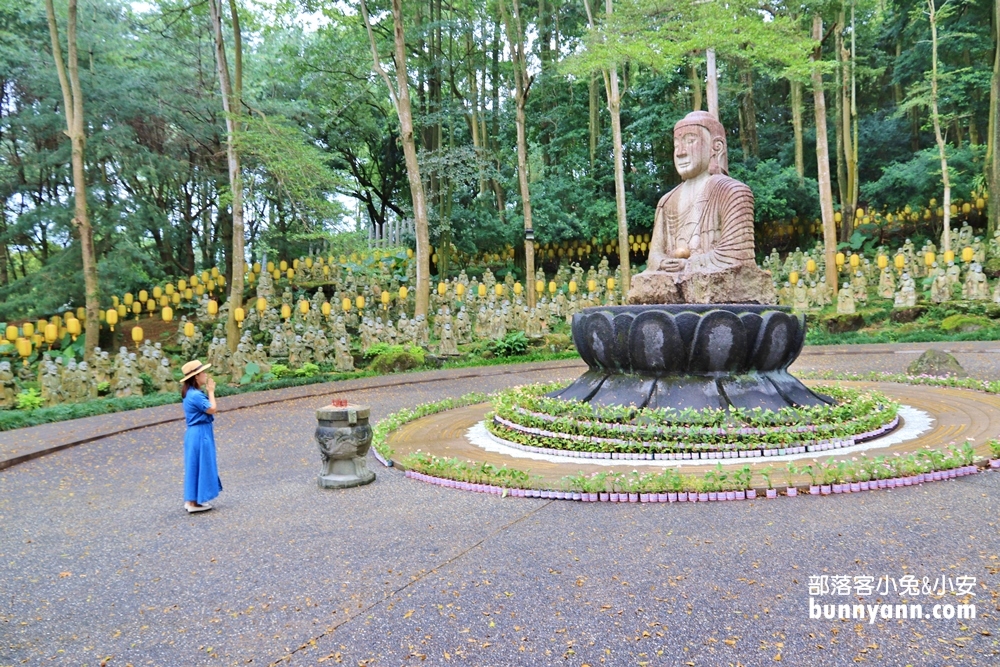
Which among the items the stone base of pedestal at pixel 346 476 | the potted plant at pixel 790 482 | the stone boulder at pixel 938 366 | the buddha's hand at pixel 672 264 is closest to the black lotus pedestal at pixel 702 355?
the buddha's hand at pixel 672 264

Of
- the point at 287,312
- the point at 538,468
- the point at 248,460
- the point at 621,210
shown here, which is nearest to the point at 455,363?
the point at 287,312

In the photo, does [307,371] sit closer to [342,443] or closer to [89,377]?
[89,377]

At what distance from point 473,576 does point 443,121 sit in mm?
17925

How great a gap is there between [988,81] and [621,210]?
39.2ft

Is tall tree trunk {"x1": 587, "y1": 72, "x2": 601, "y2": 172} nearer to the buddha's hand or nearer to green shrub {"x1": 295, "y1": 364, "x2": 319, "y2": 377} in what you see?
green shrub {"x1": 295, "y1": 364, "x2": 319, "y2": 377}

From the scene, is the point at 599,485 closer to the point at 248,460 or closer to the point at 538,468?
the point at 538,468

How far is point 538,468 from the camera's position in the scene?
5.08 m

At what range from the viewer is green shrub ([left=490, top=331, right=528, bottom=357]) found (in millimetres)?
→ 14055

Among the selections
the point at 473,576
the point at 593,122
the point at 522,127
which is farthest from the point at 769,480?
the point at 593,122

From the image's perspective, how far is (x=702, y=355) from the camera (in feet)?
19.9

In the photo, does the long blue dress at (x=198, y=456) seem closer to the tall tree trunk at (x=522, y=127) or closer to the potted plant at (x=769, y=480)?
the potted plant at (x=769, y=480)

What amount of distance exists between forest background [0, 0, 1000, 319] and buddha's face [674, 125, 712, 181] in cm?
617

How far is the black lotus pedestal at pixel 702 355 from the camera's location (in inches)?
235

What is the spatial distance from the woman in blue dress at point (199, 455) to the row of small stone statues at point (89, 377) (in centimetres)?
727
